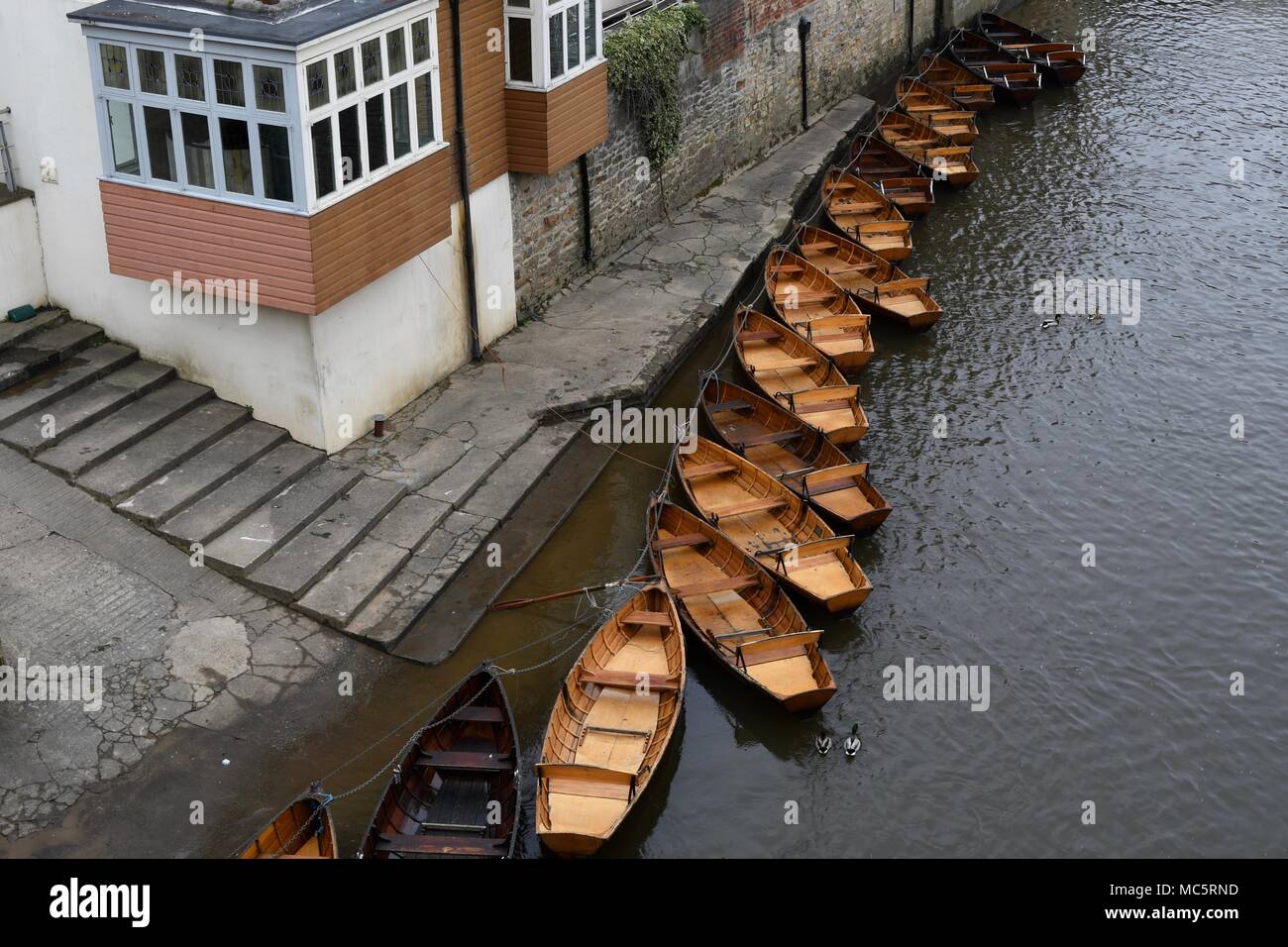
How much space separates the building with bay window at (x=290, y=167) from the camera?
14836 mm

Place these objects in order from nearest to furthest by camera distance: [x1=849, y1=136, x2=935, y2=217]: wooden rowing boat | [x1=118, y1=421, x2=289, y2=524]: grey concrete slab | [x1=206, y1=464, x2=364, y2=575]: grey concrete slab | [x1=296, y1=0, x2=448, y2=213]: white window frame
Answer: [x1=296, y1=0, x2=448, y2=213]: white window frame, [x1=206, y1=464, x2=364, y2=575]: grey concrete slab, [x1=118, y1=421, x2=289, y2=524]: grey concrete slab, [x1=849, y1=136, x2=935, y2=217]: wooden rowing boat

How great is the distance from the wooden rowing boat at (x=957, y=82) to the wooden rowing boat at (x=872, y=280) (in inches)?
357

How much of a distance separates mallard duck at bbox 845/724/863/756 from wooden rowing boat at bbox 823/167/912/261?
455 inches

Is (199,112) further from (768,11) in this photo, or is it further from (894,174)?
(894,174)

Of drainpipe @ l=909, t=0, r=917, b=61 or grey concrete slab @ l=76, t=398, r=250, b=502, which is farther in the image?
drainpipe @ l=909, t=0, r=917, b=61

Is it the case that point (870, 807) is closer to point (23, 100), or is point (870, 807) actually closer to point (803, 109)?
point (23, 100)

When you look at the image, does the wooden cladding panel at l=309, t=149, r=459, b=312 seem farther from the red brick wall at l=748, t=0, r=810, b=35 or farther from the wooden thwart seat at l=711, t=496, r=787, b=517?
the red brick wall at l=748, t=0, r=810, b=35

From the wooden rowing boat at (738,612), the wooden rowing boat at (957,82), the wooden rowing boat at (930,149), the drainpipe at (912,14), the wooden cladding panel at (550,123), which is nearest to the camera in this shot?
the wooden rowing boat at (738,612)

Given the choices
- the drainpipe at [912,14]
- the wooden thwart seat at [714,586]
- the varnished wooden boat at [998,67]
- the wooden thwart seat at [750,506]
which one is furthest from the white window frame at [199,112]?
the drainpipe at [912,14]

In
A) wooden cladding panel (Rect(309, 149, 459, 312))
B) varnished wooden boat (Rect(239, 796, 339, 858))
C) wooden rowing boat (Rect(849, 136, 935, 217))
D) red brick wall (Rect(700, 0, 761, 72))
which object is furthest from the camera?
wooden rowing boat (Rect(849, 136, 935, 217))

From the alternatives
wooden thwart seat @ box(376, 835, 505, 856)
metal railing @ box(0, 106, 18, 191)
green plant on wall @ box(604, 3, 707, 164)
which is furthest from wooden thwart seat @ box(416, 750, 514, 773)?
green plant on wall @ box(604, 3, 707, 164)

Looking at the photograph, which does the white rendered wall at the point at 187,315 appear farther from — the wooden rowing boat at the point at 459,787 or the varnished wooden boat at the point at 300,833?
the varnished wooden boat at the point at 300,833

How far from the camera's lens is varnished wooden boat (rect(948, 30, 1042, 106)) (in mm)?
31672

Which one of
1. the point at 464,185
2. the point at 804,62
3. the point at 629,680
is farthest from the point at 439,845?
the point at 804,62
